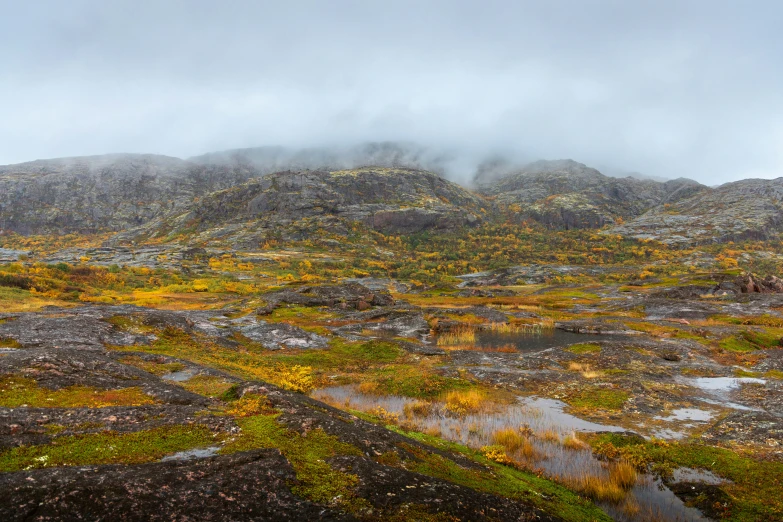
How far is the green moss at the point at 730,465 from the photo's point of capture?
1527 cm

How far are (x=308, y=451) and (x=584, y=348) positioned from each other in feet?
145

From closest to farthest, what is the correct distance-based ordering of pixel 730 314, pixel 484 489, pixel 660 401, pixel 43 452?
pixel 43 452
pixel 484 489
pixel 660 401
pixel 730 314

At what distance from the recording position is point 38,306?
55.5 m

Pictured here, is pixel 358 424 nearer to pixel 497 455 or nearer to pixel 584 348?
pixel 497 455

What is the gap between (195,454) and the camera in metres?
12.3

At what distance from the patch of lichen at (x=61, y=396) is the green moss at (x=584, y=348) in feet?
144

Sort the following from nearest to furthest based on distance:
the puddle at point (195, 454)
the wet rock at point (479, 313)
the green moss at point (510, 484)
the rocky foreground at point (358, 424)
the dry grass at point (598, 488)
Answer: the rocky foreground at point (358, 424) → the puddle at point (195, 454) → the green moss at point (510, 484) → the dry grass at point (598, 488) → the wet rock at point (479, 313)

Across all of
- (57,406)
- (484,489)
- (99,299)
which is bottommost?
(99,299)

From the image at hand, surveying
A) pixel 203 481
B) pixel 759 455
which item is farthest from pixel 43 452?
pixel 759 455

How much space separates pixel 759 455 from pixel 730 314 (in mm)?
68654

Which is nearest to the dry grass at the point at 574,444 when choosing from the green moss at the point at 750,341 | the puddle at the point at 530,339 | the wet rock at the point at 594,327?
the puddle at the point at 530,339

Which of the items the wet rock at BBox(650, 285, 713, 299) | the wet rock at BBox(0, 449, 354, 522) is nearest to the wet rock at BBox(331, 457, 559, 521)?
the wet rock at BBox(0, 449, 354, 522)

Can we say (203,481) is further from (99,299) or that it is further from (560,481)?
(99,299)

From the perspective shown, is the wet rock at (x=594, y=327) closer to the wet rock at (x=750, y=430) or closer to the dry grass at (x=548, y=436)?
the wet rock at (x=750, y=430)
